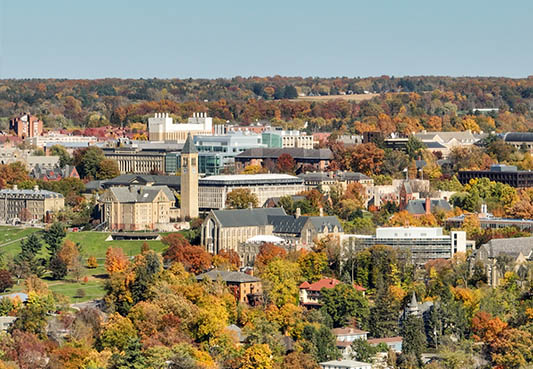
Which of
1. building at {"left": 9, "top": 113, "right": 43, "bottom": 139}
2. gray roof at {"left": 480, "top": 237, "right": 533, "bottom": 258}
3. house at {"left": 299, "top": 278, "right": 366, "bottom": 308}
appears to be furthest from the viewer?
building at {"left": 9, "top": 113, "right": 43, "bottom": 139}

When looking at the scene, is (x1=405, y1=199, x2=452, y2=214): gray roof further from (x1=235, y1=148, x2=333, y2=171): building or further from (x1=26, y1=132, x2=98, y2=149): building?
(x1=26, y1=132, x2=98, y2=149): building

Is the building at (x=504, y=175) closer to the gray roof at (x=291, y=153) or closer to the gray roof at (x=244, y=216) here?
the gray roof at (x=291, y=153)

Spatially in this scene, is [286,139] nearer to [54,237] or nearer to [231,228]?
[231,228]

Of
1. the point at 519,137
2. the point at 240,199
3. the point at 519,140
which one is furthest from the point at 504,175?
the point at 519,137

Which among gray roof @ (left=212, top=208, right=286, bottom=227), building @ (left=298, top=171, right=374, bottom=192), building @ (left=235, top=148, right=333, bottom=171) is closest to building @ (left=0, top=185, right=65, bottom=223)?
building @ (left=298, top=171, right=374, bottom=192)

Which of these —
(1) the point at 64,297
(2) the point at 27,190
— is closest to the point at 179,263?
(1) the point at 64,297

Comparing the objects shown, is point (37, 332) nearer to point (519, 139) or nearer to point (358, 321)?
point (358, 321)

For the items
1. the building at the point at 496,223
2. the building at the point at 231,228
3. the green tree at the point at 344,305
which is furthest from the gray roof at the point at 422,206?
the green tree at the point at 344,305
